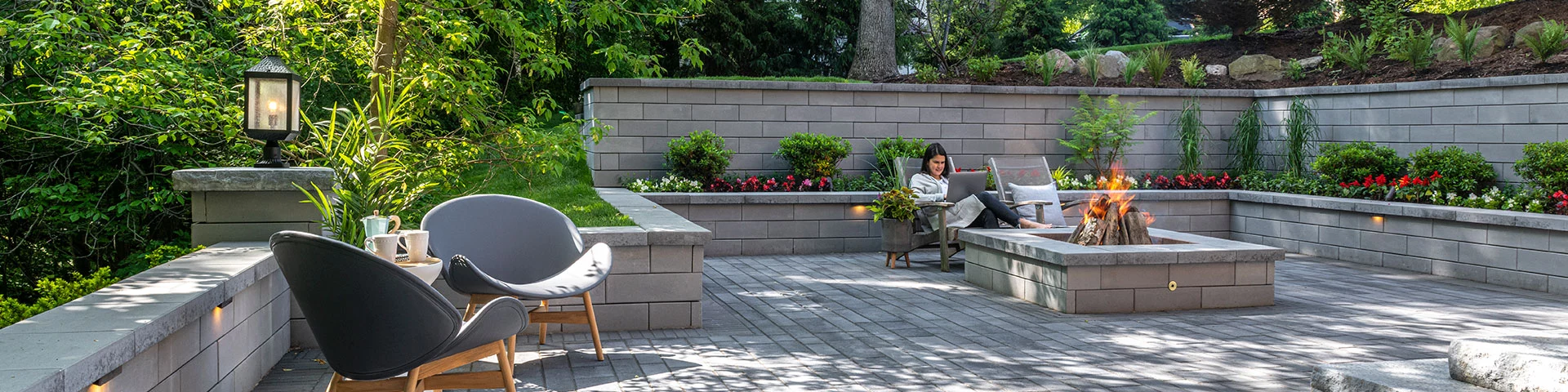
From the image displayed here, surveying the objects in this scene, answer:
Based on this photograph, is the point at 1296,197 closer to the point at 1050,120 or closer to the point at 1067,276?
the point at 1050,120

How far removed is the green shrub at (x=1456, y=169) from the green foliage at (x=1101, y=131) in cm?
270

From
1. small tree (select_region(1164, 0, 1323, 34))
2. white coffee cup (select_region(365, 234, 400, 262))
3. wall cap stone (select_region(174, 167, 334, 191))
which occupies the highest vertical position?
small tree (select_region(1164, 0, 1323, 34))

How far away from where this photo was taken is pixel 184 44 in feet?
19.9

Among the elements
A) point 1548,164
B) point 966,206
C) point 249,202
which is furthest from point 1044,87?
point 249,202

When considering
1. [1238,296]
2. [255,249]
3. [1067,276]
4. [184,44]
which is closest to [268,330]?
[255,249]

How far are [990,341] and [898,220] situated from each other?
2.87 meters

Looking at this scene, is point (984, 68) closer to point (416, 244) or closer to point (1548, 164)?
point (1548, 164)

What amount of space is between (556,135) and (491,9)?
2.95ft

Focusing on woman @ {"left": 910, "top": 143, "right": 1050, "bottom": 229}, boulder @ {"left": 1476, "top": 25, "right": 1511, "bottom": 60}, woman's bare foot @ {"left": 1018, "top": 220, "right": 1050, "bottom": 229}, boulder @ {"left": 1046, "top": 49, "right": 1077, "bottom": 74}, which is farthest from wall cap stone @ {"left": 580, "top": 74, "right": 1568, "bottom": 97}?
woman's bare foot @ {"left": 1018, "top": 220, "right": 1050, "bottom": 229}

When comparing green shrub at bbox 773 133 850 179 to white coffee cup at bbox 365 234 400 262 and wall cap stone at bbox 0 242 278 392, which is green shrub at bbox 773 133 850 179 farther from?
white coffee cup at bbox 365 234 400 262

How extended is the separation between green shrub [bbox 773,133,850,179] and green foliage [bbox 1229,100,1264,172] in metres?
4.27

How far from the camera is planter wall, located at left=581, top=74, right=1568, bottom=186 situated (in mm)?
8875

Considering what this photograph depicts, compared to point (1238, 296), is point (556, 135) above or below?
above

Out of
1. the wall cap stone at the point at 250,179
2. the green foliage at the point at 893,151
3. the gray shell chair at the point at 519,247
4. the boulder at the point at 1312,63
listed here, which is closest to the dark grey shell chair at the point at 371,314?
the gray shell chair at the point at 519,247
